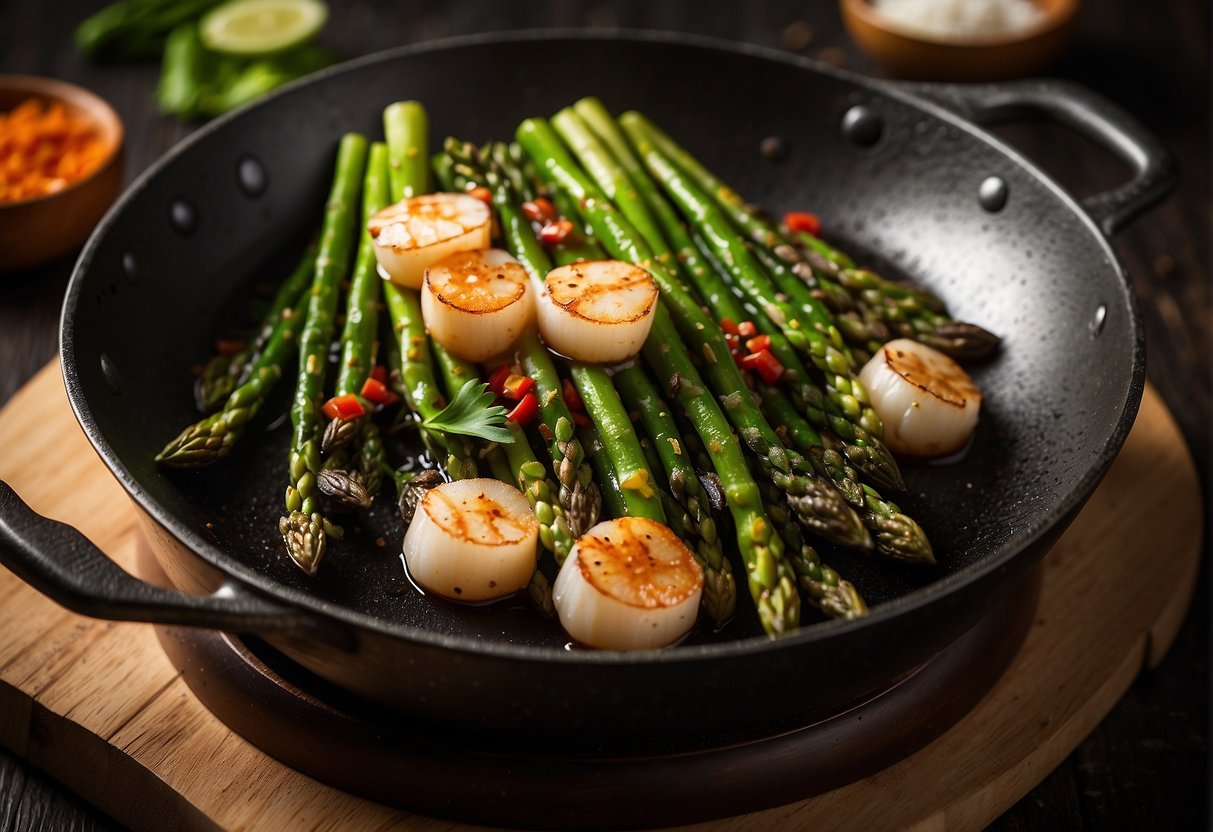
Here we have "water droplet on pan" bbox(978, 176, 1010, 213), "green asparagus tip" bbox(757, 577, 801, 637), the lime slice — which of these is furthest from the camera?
the lime slice

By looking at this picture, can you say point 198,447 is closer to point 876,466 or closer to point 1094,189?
point 876,466

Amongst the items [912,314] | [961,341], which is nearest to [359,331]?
[912,314]

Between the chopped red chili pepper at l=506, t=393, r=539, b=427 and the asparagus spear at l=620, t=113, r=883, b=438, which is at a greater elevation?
the asparagus spear at l=620, t=113, r=883, b=438

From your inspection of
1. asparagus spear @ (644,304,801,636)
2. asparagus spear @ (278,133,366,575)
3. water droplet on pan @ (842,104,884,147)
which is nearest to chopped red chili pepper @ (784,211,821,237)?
water droplet on pan @ (842,104,884,147)

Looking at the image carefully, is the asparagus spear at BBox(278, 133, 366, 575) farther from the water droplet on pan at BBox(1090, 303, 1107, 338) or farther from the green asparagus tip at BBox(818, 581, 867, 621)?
the water droplet on pan at BBox(1090, 303, 1107, 338)

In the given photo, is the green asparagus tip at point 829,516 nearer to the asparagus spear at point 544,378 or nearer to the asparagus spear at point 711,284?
the asparagus spear at point 711,284

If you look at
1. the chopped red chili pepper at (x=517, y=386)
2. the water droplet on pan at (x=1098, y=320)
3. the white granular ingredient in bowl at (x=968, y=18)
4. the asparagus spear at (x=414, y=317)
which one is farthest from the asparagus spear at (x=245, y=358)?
the white granular ingredient in bowl at (x=968, y=18)

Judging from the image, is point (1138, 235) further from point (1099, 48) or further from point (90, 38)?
point (90, 38)

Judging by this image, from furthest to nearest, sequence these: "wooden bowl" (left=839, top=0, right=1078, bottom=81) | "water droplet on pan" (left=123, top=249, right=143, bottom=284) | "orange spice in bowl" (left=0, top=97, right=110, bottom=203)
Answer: "wooden bowl" (left=839, top=0, right=1078, bottom=81) → "orange spice in bowl" (left=0, top=97, right=110, bottom=203) → "water droplet on pan" (left=123, top=249, right=143, bottom=284)
